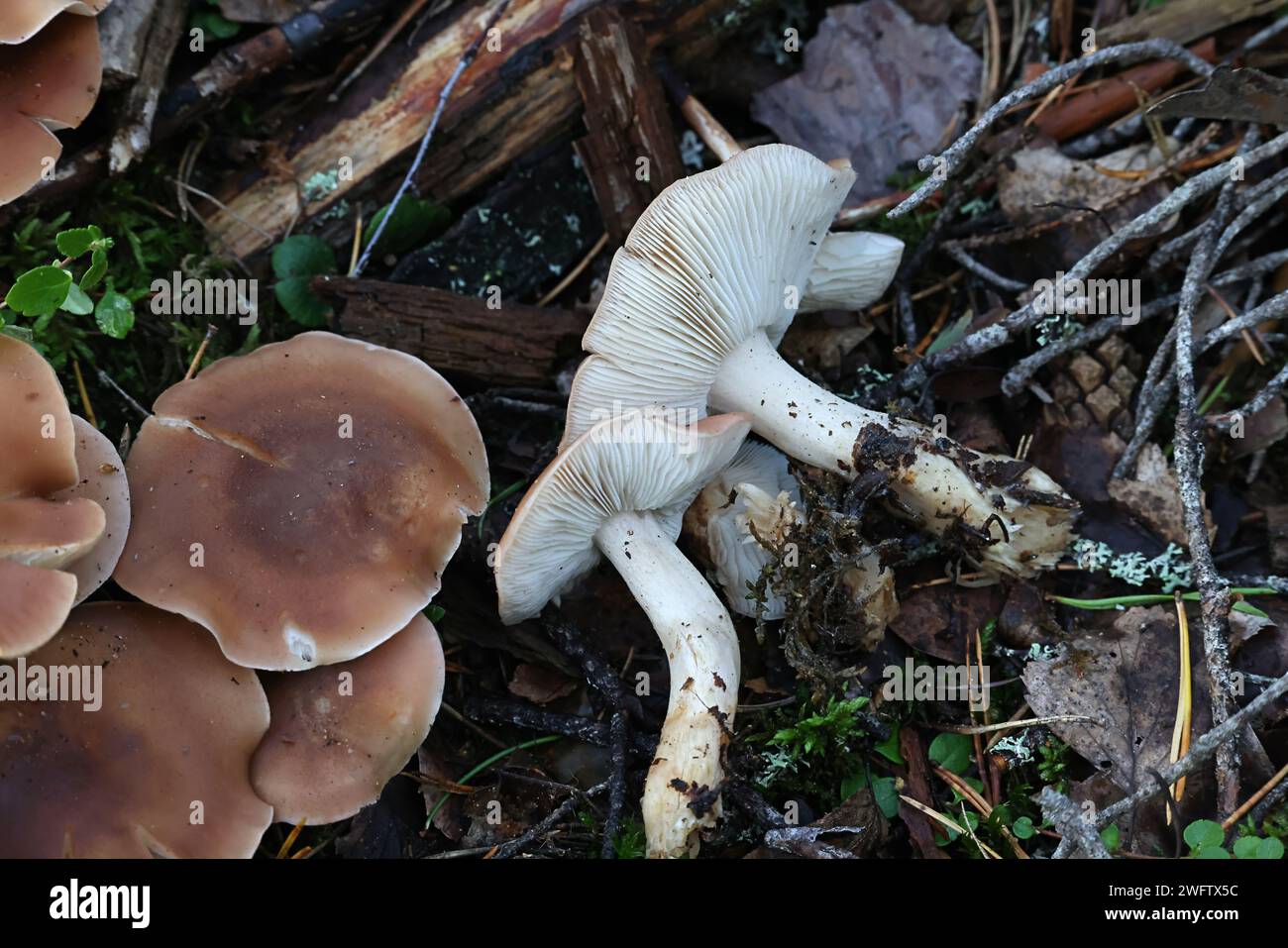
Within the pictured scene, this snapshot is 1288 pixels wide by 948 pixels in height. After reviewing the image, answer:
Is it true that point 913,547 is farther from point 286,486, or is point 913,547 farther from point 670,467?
point 286,486

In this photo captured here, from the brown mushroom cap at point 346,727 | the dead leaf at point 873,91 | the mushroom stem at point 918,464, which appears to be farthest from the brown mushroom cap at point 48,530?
the dead leaf at point 873,91

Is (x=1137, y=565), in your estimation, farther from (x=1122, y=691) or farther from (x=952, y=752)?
(x=952, y=752)

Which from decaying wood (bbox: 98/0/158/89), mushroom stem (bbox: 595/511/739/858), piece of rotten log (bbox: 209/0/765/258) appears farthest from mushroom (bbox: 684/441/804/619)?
decaying wood (bbox: 98/0/158/89)

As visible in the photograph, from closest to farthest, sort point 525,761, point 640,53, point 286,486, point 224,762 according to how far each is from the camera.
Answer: point 224,762, point 286,486, point 525,761, point 640,53

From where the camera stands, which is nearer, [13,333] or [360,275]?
[13,333]

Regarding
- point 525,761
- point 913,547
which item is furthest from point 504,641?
point 913,547

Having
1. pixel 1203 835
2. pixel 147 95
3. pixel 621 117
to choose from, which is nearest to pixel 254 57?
pixel 147 95
